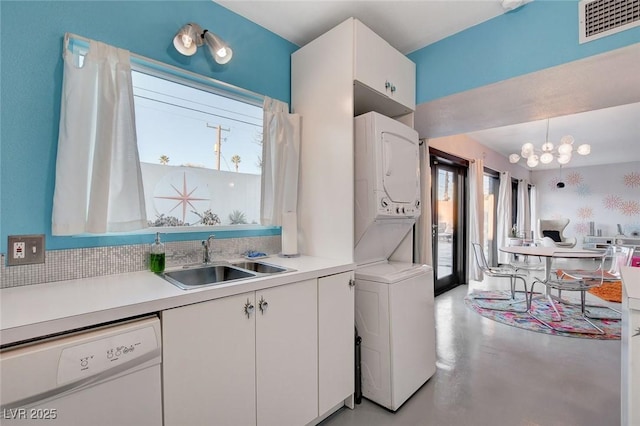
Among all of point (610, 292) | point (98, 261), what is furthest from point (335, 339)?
point (610, 292)

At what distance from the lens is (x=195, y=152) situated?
6.38 ft

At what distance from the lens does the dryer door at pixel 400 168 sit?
2.06m

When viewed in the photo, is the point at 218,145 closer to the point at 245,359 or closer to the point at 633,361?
the point at 245,359

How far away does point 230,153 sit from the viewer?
2125 millimetres

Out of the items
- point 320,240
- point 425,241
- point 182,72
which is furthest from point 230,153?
point 425,241

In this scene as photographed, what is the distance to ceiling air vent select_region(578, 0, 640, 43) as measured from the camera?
5.16 feet

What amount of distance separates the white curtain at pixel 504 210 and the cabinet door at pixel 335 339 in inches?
256

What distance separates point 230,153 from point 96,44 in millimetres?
910

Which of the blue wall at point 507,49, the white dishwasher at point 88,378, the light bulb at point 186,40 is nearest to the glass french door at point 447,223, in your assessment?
the blue wall at point 507,49

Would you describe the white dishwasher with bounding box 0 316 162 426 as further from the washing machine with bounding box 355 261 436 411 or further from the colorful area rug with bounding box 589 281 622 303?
the colorful area rug with bounding box 589 281 622 303

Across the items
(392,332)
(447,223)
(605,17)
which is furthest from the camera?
(447,223)

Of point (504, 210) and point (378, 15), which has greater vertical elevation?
point (378, 15)

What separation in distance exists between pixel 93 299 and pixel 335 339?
48.8 inches

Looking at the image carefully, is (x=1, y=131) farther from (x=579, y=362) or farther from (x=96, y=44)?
(x=579, y=362)
